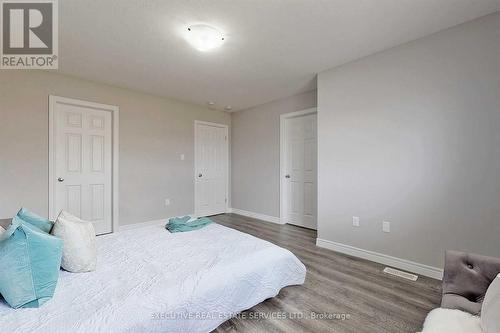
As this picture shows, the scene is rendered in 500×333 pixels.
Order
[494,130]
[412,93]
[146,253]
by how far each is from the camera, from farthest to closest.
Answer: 1. [412,93]
2. [494,130]
3. [146,253]

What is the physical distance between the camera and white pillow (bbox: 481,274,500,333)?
89cm

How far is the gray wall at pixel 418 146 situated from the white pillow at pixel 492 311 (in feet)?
4.76

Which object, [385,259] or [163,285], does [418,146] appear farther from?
[163,285]

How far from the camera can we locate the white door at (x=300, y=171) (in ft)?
13.1

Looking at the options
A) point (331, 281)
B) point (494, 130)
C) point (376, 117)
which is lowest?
point (331, 281)

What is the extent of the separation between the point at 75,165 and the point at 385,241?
426 cm

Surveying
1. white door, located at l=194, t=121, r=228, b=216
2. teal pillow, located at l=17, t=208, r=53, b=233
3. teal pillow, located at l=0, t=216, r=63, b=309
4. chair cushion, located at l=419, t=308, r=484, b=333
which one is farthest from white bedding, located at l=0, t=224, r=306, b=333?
white door, located at l=194, t=121, r=228, b=216

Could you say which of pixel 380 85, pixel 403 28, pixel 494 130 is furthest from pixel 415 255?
pixel 403 28

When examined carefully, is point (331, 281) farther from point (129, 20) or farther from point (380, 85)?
point (129, 20)

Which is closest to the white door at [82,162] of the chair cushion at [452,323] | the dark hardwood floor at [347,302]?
the dark hardwood floor at [347,302]

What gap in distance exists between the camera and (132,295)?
3.97ft

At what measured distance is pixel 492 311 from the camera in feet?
3.05

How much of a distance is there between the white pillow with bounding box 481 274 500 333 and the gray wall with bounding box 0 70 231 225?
4146 millimetres
